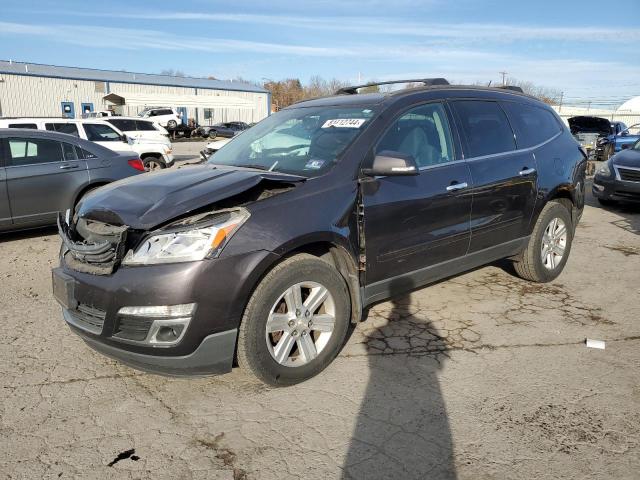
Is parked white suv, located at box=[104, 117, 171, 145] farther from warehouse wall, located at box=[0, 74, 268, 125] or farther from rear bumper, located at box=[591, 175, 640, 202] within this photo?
warehouse wall, located at box=[0, 74, 268, 125]

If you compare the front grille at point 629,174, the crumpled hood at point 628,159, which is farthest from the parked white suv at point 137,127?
the front grille at point 629,174

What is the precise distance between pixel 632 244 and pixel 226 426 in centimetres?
647

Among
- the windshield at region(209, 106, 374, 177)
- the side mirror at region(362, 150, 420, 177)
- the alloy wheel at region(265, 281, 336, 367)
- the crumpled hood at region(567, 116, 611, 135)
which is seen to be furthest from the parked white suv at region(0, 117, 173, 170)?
the crumpled hood at region(567, 116, 611, 135)

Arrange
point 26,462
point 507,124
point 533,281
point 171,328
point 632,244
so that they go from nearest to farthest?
point 26,462, point 171,328, point 507,124, point 533,281, point 632,244

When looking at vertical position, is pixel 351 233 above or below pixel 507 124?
below

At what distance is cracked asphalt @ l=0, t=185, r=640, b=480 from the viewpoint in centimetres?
245

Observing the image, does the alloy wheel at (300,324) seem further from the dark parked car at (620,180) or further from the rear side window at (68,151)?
the dark parked car at (620,180)

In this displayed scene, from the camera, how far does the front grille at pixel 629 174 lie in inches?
361

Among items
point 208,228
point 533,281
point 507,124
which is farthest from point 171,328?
point 533,281

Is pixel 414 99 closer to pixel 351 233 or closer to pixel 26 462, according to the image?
pixel 351 233

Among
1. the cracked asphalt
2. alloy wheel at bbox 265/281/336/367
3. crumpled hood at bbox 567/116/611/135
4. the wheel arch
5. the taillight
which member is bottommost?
the cracked asphalt

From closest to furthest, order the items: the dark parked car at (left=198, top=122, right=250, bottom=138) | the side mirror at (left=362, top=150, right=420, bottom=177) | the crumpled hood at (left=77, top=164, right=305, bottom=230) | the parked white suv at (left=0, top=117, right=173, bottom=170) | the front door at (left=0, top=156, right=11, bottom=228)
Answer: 1. the crumpled hood at (left=77, top=164, right=305, bottom=230)
2. the side mirror at (left=362, top=150, right=420, bottom=177)
3. the front door at (left=0, top=156, right=11, bottom=228)
4. the parked white suv at (left=0, top=117, right=173, bottom=170)
5. the dark parked car at (left=198, top=122, right=250, bottom=138)

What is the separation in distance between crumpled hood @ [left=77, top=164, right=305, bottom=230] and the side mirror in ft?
1.64

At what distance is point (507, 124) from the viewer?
4.57 m
